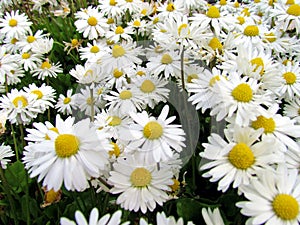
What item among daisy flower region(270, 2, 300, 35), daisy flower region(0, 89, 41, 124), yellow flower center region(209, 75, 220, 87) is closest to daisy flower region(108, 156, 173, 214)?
yellow flower center region(209, 75, 220, 87)

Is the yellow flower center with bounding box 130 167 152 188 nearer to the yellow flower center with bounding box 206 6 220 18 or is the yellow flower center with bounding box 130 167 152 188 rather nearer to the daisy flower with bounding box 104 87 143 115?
the daisy flower with bounding box 104 87 143 115

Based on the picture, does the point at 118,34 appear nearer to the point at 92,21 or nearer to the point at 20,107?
the point at 92,21

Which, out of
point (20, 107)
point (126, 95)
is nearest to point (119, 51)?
point (126, 95)

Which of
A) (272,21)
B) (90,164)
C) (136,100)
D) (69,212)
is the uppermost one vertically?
(90,164)

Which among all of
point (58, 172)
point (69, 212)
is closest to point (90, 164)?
point (58, 172)

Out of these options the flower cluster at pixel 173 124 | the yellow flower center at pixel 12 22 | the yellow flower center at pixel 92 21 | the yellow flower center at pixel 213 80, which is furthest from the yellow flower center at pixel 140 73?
the yellow flower center at pixel 12 22

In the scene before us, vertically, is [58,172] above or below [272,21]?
above

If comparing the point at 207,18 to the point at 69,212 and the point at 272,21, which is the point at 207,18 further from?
the point at 69,212

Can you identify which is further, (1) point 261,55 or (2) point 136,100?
(2) point 136,100
